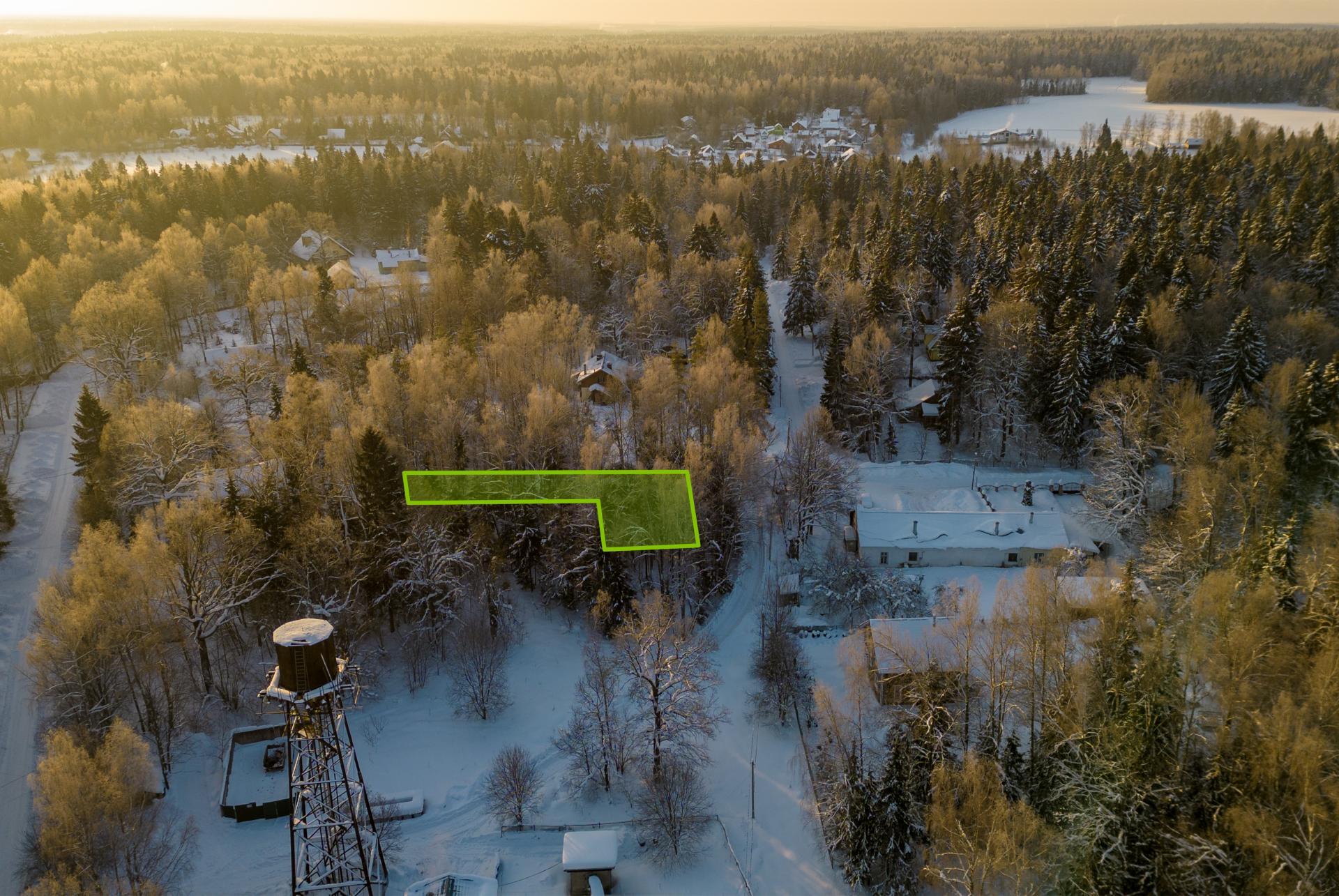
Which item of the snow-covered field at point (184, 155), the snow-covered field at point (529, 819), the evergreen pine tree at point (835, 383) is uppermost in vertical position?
the snow-covered field at point (184, 155)

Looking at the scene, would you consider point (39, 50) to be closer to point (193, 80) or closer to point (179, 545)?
point (193, 80)

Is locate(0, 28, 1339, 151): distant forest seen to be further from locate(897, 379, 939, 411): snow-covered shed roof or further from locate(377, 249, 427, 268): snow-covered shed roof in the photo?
locate(897, 379, 939, 411): snow-covered shed roof

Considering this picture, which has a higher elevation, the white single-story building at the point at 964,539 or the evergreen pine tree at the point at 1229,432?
the evergreen pine tree at the point at 1229,432

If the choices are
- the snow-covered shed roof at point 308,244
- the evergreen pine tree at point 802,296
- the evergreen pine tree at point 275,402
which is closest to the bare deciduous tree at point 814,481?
the evergreen pine tree at point 802,296

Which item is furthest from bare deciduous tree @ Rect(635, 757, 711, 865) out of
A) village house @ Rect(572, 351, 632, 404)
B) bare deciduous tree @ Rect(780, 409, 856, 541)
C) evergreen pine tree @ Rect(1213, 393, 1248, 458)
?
evergreen pine tree @ Rect(1213, 393, 1248, 458)

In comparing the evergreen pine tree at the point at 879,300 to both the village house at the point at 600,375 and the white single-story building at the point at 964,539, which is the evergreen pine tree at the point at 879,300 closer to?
the village house at the point at 600,375

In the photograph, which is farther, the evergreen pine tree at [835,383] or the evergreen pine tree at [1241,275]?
the evergreen pine tree at [1241,275]
